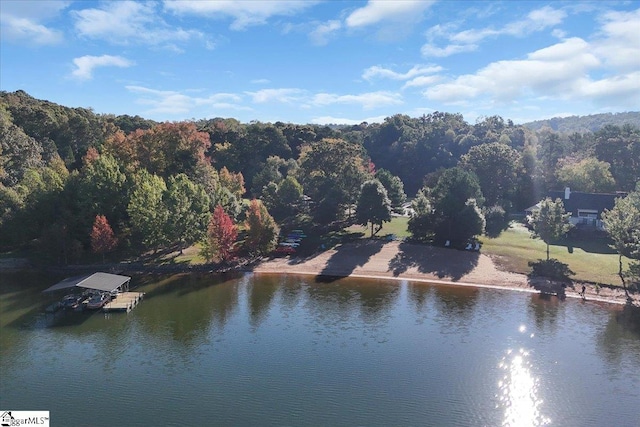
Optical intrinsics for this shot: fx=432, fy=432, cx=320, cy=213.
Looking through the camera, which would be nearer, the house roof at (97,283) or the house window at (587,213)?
the house roof at (97,283)

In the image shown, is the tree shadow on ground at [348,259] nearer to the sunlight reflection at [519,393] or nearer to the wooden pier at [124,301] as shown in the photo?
the wooden pier at [124,301]

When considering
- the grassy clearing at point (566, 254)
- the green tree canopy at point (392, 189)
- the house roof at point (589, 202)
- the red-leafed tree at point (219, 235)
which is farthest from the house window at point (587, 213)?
the red-leafed tree at point (219, 235)

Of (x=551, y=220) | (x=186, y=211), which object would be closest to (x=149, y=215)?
(x=186, y=211)

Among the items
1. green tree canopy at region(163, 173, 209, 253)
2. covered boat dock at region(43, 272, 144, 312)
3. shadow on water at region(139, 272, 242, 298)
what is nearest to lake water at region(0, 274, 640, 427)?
shadow on water at region(139, 272, 242, 298)

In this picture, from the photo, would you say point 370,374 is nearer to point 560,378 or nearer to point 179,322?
point 560,378

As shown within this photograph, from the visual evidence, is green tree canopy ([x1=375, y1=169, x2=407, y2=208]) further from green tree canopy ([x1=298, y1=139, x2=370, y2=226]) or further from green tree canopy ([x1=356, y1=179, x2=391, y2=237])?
green tree canopy ([x1=356, y1=179, x2=391, y2=237])

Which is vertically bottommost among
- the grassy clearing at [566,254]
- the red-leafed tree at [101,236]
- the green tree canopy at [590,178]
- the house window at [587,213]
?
the grassy clearing at [566,254]

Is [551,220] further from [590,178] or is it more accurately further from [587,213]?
[590,178]
